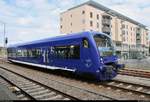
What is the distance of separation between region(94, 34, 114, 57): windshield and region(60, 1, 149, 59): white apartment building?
5219cm

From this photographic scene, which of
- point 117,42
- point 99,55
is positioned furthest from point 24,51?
point 117,42

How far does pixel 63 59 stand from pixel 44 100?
26.7 feet

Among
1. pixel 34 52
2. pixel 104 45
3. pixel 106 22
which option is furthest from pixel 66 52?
pixel 106 22

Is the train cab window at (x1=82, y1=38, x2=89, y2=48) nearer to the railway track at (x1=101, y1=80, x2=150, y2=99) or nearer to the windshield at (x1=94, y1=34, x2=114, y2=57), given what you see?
the windshield at (x1=94, y1=34, x2=114, y2=57)

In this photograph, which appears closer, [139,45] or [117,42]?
[117,42]

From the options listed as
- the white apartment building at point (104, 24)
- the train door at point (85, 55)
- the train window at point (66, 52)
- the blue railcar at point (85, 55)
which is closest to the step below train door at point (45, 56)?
the blue railcar at point (85, 55)

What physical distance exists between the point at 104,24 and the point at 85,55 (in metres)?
65.1

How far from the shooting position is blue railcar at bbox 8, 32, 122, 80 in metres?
14.8

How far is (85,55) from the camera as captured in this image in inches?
610

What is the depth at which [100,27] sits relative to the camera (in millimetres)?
77062

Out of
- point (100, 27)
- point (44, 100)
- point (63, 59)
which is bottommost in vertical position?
point (44, 100)

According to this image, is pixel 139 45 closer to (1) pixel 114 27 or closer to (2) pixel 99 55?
(1) pixel 114 27

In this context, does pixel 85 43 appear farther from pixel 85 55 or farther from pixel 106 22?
pixel 106 22

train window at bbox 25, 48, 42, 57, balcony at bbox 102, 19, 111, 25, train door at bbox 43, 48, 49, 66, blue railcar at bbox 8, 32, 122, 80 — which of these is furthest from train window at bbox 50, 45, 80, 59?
balcony at bbox 102, 19, 111, 25
